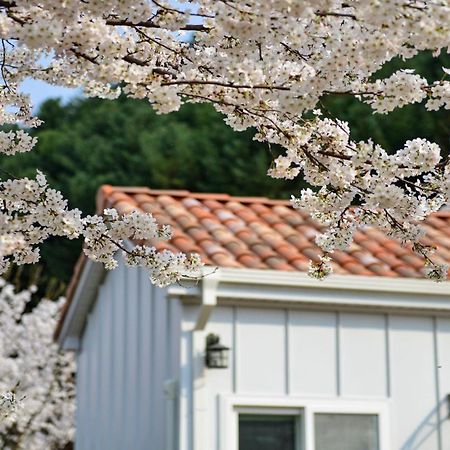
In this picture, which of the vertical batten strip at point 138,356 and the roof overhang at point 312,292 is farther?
the vertical batten strip at point 138,356

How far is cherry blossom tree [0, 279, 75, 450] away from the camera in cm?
1488

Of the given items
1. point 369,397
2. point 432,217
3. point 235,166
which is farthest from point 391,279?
point 235,166

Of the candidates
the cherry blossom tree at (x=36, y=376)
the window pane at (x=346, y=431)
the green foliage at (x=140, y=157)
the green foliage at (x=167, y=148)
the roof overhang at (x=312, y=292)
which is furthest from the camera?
the green foliage at (x=140, y=157)

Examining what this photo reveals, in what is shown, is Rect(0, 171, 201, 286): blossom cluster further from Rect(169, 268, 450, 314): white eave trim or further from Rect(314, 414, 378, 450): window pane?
Rect(314, 414, 378, 450): window pane

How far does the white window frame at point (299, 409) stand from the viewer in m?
6.45

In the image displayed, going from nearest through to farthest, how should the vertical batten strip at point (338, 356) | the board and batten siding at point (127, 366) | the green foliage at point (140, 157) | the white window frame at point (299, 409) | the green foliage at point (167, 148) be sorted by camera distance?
the white window frame at point (299, 409)
the vertical batten strip at point (338, 356)
the board and batten siding at point (127, 366)
the green foliage at point (167, 148)
the green foliage at point (140, 157)

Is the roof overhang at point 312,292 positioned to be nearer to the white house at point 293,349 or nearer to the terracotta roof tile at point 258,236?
the white house at point 293,349

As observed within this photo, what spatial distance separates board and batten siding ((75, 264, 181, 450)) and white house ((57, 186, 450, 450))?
29 mm

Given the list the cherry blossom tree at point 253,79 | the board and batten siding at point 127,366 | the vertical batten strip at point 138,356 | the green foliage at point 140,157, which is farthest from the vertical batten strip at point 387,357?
the green foliage at point 140,157

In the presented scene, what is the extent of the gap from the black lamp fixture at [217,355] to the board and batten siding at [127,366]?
0.24 metres

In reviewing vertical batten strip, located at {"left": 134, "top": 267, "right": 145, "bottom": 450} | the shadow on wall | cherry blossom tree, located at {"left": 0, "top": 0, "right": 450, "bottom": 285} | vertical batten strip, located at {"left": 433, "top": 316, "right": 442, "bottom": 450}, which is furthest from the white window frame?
cherry blossom tree, located at {"left": 0, "top": 0, "right": 450, "bottom": 285}

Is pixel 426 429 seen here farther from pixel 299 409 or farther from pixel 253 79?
pixel 253 79

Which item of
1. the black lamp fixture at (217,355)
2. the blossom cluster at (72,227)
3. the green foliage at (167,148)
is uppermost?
the green foliage at (167,148)

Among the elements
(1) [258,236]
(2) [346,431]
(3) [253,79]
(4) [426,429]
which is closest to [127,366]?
(1) [258,236]
